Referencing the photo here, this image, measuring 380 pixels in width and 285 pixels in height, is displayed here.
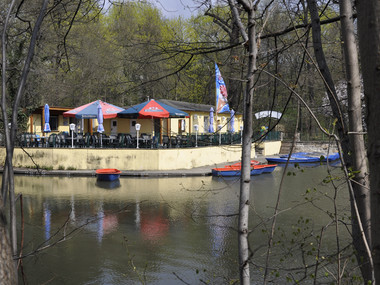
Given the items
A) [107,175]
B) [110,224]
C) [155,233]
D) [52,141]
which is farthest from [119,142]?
[155,233]

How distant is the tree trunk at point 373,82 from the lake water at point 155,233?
7.11ft

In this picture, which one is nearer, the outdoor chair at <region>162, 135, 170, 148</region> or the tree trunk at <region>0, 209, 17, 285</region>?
the tree trunk at <region>0, 209, 17, 285</region>

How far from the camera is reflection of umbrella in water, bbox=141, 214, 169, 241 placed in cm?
1058

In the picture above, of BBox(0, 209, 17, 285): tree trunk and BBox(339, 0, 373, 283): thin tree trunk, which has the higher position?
BBox(339, 0, 373, 283): thin tree trunk

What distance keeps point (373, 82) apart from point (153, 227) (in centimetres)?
1020

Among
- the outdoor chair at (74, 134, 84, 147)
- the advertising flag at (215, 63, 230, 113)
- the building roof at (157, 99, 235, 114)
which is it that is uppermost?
the building roof at (157, 99, 235, 114)

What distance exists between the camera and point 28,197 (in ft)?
50.4

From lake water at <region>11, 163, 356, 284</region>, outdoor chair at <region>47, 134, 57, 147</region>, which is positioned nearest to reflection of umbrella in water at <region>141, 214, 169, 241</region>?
lake water at <region>11, 163, 356, 284</region>

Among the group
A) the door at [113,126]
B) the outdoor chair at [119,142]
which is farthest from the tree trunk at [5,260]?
the door at [113,126]

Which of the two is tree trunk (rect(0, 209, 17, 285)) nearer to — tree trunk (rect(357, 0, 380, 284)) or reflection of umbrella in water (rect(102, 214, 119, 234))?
tree trunk (rect(357, 0, 380, 284))

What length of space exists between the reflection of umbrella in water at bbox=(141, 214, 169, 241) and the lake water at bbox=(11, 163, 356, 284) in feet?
0.08

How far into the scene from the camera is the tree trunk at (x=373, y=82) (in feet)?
5.42

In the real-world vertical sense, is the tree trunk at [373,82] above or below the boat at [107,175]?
above

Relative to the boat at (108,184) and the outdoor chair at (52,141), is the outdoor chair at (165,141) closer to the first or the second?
the boat at (108,184)
